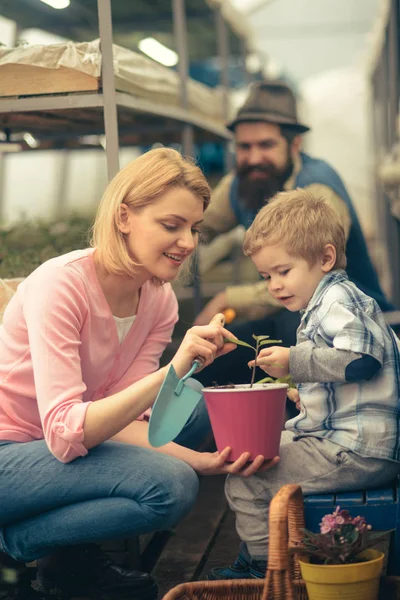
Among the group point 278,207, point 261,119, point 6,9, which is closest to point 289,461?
point 278,207

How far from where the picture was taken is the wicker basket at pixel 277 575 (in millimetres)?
1655

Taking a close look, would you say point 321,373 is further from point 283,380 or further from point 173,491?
point 173,491

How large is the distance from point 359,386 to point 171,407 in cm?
42

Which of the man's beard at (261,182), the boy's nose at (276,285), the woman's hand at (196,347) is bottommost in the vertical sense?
the woman's hand at (196,347)

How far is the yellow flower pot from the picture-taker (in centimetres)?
166

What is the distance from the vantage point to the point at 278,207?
2.09 meters

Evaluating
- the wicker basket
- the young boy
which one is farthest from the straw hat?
the wicker basket

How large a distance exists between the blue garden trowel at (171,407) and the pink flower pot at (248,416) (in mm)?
47

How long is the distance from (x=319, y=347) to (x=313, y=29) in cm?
742

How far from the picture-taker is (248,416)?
1.84 meters

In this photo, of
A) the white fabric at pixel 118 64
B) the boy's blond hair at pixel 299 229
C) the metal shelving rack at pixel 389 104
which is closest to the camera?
the boy's blond hair at pixel 299 229

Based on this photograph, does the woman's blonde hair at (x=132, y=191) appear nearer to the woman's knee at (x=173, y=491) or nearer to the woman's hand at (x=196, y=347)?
the woman's hand at (x=196, y=347)

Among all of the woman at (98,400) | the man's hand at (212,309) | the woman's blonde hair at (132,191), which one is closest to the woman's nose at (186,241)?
the woman at (98,400)

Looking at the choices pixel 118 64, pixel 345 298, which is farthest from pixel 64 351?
pixel 118 64
